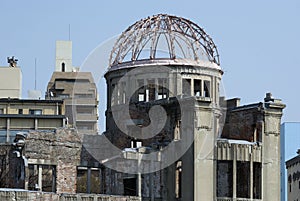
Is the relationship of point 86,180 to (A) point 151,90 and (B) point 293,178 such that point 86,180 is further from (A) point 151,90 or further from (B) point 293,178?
(B) point 293,178

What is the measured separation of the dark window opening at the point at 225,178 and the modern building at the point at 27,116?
70.1 feet

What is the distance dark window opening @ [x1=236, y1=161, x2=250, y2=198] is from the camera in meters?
50.1

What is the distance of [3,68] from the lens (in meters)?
86.8

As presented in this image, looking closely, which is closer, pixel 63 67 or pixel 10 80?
pixel 10 80

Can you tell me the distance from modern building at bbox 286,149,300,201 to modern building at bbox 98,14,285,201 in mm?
29826

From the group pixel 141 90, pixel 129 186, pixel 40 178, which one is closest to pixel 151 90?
pixel 141 90

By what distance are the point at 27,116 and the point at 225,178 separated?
29823mm

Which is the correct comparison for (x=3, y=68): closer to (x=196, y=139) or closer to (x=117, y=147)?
(x=117, y=147)

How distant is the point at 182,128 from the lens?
47969 millimetres

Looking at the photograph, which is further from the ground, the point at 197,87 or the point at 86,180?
the point at 197,87

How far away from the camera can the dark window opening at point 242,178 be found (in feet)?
164

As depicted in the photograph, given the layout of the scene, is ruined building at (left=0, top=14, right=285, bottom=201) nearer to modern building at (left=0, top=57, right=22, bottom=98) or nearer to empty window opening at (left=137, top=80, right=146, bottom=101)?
empty window opening at (left=137, top=80, right=146, bottom=101)

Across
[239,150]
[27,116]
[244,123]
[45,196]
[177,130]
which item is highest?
[27,116]

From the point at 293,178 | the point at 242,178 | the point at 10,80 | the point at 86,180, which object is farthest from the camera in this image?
Result: the point at 10,80
